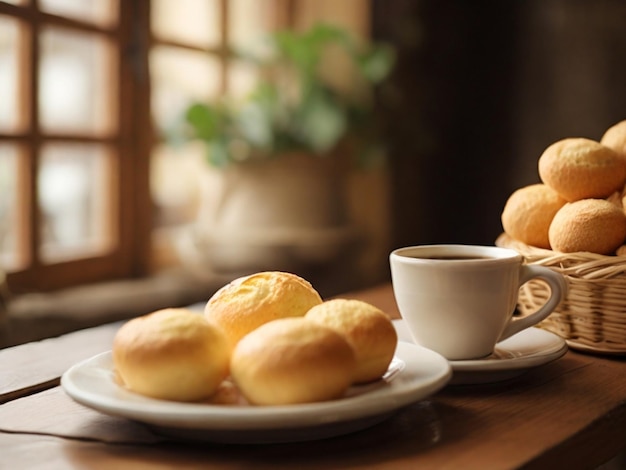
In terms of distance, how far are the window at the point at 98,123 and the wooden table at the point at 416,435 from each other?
113 centimetres

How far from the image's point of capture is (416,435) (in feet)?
1.75

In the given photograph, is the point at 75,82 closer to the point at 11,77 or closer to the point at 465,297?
the point at 11,77

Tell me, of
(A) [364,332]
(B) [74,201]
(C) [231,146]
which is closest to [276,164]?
(C) [231,146]

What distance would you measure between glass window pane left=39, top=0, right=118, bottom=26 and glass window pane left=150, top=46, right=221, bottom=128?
14 cm

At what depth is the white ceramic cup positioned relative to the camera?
637 mm

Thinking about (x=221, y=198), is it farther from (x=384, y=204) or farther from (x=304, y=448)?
(x=304, y=448)

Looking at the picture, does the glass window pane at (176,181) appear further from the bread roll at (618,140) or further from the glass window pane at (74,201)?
the bread roll at (618,140)

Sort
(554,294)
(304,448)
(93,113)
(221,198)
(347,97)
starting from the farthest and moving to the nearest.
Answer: (347,97) < (221,198) < (93,113) < (554,294) < (304,448)

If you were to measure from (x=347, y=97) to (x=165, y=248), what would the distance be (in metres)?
0.68

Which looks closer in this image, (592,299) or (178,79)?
(592,299)

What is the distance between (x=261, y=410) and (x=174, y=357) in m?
0.06

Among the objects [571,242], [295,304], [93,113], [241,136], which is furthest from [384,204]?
[295,304]

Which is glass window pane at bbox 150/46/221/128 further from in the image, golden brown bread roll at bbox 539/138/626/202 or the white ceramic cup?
the white ceramic cup

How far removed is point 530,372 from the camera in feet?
2.31
